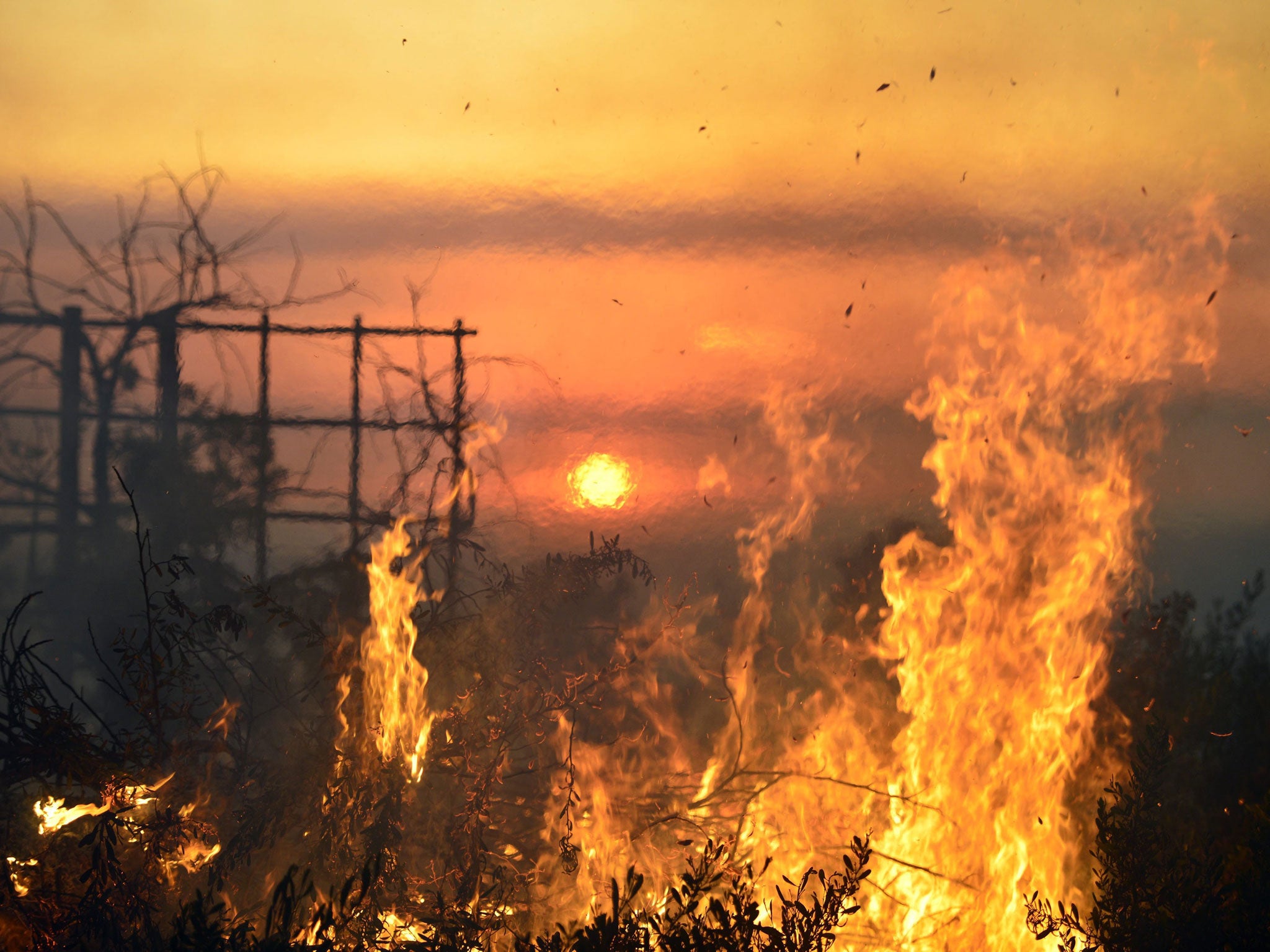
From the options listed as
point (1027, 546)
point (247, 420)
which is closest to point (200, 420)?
point (247, 420)

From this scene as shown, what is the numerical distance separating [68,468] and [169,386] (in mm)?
527

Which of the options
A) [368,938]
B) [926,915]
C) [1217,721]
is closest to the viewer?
[368,938]

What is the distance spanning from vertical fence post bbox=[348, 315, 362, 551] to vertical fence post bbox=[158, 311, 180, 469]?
719mm

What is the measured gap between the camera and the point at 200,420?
3.83 meters

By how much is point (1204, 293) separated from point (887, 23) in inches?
65.1

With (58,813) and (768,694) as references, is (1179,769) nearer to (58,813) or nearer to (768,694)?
(768,694)

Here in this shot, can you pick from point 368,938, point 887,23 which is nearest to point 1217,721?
point 887,23

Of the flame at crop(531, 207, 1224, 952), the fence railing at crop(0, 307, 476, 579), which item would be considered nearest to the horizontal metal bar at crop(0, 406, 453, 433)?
the fence railing at crop(0, 307, 476, 579)

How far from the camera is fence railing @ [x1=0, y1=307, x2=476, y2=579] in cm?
380

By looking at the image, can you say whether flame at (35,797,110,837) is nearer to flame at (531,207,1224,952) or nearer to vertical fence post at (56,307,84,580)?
vertical fence post at (56,307,84,580)

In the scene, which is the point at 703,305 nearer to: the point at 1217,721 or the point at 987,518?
the point at 987,518

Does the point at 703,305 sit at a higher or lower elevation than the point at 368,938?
higher

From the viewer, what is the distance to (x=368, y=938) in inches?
121

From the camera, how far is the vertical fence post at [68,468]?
380 centimetres
